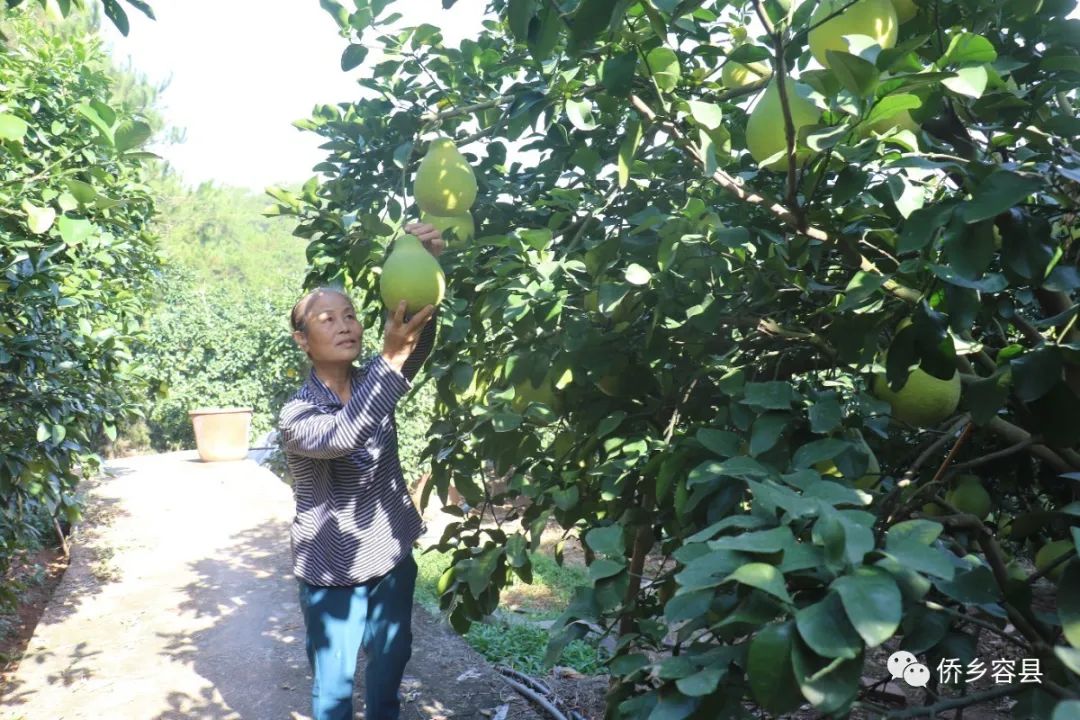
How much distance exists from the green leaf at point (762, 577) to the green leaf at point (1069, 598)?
229 mm

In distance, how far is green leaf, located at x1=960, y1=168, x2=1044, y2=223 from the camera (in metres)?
0.83

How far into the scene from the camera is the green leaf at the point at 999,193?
83 cm

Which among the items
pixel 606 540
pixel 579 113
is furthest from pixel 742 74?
pixel 606 540

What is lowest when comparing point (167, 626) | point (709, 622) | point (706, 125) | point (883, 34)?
point (167, 626)

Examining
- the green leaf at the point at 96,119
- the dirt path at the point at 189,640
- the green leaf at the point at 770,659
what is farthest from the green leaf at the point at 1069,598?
the dirt path at the point at 189,640

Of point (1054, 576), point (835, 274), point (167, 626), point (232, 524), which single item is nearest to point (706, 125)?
point (835, 274)

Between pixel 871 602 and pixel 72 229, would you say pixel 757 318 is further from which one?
pixel 72 229

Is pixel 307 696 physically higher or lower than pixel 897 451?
lower

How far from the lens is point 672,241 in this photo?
123 cm

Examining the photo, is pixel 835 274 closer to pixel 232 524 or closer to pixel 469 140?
pixel 469 140

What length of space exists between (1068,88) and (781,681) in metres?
0.99

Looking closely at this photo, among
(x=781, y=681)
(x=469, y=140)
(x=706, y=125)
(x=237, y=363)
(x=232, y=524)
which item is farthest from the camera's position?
(x=237, y=363)

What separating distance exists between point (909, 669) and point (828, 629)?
44 centimetres

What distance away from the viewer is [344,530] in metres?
2.11
